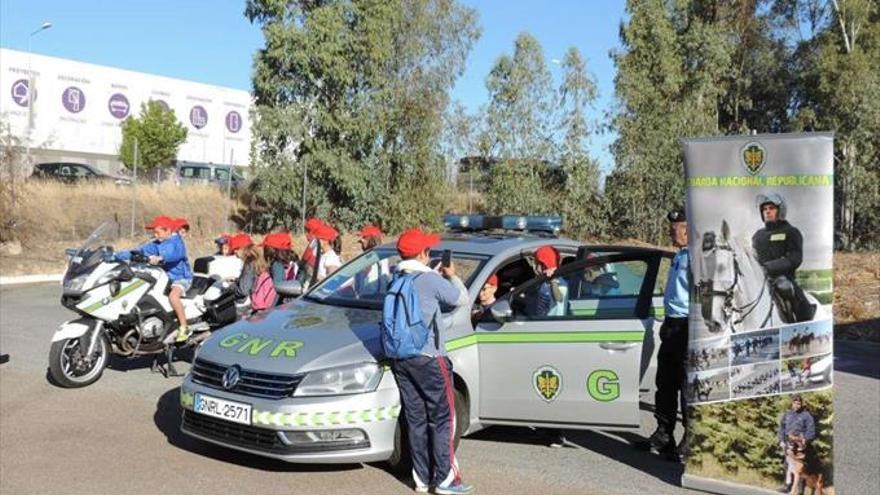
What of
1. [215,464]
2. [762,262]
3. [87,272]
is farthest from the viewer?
[87,272]

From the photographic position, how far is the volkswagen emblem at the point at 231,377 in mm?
5527

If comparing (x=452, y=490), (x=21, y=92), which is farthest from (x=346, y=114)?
(x=21, y=92)

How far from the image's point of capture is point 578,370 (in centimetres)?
591

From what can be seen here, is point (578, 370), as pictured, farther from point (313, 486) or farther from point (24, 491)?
point (24, 491)

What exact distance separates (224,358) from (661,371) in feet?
9.89

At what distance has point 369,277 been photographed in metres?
6.95

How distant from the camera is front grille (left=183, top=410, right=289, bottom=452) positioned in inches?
211

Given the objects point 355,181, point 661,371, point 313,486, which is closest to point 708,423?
point 661,371

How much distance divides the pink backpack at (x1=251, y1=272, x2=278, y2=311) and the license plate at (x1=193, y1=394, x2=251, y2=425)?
9.79ft

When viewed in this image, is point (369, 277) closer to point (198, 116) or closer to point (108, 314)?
point (108, 314)

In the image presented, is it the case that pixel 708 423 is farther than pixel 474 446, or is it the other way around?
pixel 474 446

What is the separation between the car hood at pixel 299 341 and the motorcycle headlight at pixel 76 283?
266 centimetres

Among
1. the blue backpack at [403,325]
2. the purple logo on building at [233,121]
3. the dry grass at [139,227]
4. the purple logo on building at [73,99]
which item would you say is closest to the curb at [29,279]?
the dry grass at [139,227]

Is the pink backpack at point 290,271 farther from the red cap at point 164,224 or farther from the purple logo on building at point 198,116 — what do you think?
the purple logo on building at point 198,116
